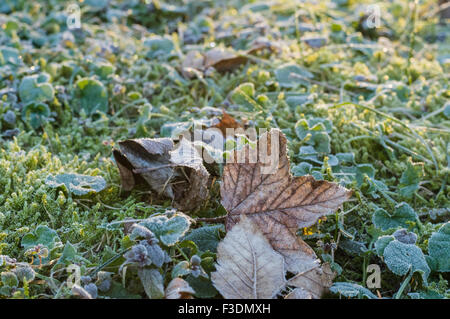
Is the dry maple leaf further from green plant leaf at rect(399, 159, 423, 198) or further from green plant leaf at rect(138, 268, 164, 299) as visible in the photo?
green plant leaf at rect(399, 159, 423, 198)

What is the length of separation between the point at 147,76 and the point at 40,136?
651 mm

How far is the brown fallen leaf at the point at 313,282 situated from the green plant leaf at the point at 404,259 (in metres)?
0.18

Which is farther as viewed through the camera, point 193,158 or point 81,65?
point 81,65

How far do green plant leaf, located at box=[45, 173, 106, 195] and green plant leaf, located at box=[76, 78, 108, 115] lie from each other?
0.70 meters

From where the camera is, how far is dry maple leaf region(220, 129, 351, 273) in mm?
1184

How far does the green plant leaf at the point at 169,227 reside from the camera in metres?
1.09

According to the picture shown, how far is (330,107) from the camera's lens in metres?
1.90

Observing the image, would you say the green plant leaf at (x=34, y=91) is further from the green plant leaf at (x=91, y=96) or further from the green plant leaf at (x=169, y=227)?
the green plant leaf at (x=169, y=227)

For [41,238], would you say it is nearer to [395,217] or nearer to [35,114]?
[35,114]

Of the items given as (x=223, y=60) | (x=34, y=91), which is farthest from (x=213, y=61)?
(x=34, y=91)
